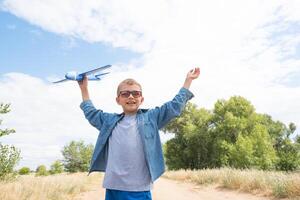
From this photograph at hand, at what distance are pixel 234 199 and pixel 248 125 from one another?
37.5m

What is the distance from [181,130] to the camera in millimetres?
55844

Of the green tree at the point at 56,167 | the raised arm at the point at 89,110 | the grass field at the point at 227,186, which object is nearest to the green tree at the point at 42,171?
the green tree at the point at 56,167

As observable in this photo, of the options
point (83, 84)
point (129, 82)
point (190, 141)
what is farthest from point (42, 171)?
point (129, 82)

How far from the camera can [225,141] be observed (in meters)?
46.6

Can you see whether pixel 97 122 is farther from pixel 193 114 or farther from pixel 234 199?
pixel 193 114

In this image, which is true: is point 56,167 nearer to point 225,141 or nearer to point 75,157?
point 75,157

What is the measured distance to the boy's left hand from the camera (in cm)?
442

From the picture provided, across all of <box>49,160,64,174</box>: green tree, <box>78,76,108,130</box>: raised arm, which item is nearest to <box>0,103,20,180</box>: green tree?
<box>78,76,108,130</box>: raised arm

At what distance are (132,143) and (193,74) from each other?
3.18 feet

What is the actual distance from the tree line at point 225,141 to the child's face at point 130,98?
3783cm

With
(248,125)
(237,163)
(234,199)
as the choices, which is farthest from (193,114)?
(234,199)

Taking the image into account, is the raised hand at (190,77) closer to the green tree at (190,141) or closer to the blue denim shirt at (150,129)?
the blue denim shirt at (150,129)

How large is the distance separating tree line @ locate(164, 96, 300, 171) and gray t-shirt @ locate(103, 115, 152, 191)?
1494 inches

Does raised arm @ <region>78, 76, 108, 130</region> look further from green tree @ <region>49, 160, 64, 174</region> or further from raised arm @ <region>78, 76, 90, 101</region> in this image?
green tree @ <region>49, 160, 64, 174</region>
